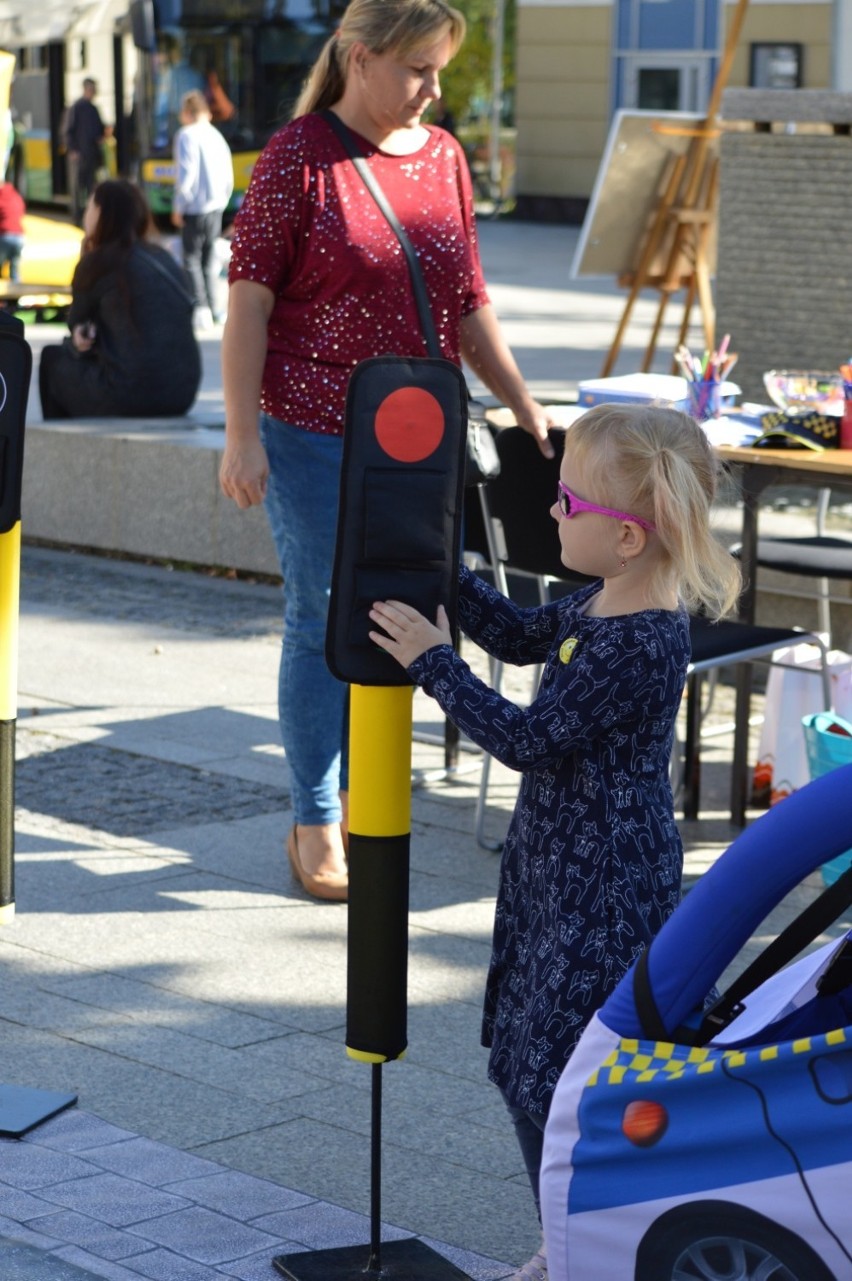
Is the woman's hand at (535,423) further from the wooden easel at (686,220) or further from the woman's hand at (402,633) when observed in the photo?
the wooden easel at (686,220)

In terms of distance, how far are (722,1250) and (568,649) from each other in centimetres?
101

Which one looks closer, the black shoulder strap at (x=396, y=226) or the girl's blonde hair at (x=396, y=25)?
the girl's blonde hair at (x=396, y=25)

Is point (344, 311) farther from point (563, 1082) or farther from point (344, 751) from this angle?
point (563, 1082)

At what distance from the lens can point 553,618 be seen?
326 cm

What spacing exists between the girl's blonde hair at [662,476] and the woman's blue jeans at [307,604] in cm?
179

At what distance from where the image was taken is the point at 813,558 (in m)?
6.25

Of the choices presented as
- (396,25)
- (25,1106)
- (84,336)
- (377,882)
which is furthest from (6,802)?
(84,336)

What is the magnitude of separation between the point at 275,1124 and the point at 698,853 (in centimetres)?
202

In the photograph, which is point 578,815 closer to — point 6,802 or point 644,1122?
point 644,1122

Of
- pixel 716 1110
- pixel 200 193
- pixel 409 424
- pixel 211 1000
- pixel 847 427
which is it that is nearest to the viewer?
pixel 716 1110

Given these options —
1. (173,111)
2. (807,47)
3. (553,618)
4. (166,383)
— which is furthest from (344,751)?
(807,47)

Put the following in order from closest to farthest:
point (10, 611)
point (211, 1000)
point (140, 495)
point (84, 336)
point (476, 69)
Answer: point (10, 611) < point (211, 1000) < point (140, 495) < point (84, 336) < point (476, 69)

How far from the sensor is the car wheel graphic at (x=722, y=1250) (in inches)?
90.4

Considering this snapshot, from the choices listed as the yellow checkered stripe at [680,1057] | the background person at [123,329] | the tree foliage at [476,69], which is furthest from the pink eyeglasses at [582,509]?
the tree foliage at [476,69]
